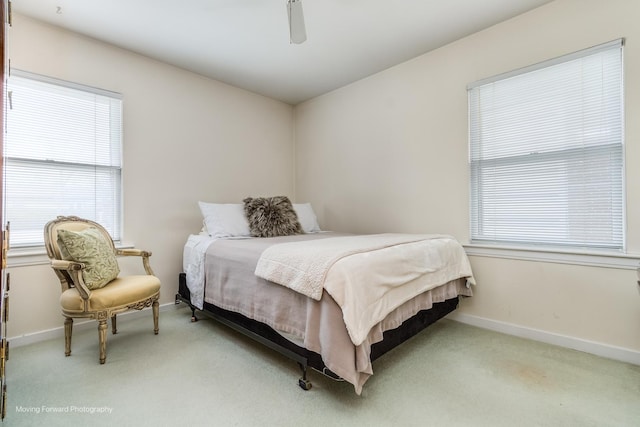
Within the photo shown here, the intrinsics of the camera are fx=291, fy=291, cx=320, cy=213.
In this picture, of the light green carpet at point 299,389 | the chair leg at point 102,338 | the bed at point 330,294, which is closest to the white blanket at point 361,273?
the bed at point 330,294

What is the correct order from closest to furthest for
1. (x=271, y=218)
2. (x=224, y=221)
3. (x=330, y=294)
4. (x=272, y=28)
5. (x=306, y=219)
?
(x=330, y=294) < (x=272, y=28) < (x=224, y=221) < (x=271, y=218) < (x=306, y=219)

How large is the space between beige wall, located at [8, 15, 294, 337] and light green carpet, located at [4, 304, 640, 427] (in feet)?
2.60

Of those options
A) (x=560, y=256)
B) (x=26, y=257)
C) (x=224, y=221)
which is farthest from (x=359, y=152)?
(x=26, y=257)

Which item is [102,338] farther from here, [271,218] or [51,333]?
[271,218]

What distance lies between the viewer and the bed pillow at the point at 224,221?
9.75 ft

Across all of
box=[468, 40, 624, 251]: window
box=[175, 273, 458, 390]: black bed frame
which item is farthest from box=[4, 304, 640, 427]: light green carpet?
box=[468, 40, 624, 251]: window

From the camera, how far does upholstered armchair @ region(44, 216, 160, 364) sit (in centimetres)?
200

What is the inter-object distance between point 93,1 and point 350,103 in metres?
2.63

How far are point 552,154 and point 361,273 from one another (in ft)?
6.51

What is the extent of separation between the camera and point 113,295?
2.08 meters

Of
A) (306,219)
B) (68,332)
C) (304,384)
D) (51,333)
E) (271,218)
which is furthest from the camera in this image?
(306,219)

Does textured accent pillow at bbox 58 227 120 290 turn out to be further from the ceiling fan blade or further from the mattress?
the ceiling fan blade

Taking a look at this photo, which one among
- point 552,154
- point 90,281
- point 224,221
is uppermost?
point 552,154

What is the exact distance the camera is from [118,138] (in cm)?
290
